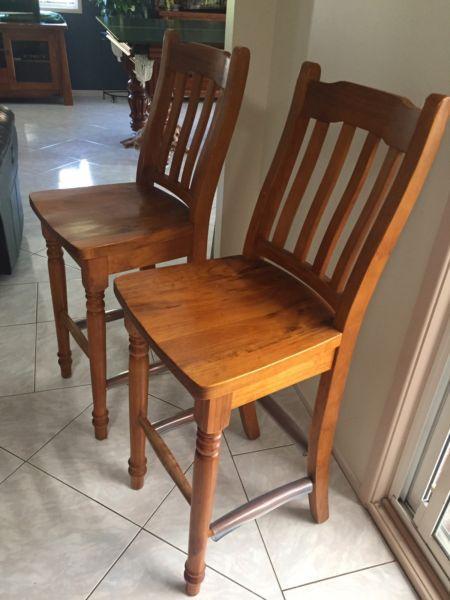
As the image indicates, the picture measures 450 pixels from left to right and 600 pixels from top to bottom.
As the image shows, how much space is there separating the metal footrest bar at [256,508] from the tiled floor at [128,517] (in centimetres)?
14

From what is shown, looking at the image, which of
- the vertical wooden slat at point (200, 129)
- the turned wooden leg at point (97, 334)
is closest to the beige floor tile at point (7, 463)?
the turned wooden leg at point (97, 334)

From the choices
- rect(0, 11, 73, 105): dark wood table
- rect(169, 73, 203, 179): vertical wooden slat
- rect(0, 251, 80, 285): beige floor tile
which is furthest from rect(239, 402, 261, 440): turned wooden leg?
rect(0, 11, 73, 105): dark wood table

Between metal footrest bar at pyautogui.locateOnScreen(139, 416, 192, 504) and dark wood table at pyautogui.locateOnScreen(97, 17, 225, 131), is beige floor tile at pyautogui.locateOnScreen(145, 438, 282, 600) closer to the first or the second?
metal footrest bar at pyautogui.locateOnScreen(139, 416, 192, 504)

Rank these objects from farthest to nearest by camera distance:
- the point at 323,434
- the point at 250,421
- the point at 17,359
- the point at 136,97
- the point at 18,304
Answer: the point at 136,97, the point at 18,304, the point at 17,359, the point at 250,421, the point at 323,434

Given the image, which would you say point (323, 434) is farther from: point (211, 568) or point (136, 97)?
point (136, 97)

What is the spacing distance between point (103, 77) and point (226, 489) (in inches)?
221

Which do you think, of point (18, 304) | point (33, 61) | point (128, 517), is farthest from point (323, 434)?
point (33, 61)

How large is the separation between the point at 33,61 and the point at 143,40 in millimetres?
2493

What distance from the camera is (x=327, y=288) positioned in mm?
1078

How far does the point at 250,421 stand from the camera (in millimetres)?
1519

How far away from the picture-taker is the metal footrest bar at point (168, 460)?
1121 millimetres

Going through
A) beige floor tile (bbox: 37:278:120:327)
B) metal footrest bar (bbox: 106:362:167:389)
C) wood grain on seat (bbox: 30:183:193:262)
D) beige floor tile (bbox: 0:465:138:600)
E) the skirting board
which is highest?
wood grain on seat (bbox: 30:183:193:262)

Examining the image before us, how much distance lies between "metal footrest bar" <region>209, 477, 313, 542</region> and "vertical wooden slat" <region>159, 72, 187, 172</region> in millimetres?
951

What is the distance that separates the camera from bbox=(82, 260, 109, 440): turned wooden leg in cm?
124
